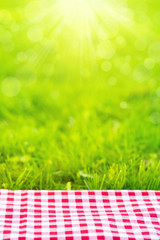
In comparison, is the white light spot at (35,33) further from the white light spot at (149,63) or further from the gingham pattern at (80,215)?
the gingham pattern at (80,215)

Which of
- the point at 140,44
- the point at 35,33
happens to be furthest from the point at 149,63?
Result: the point at 35,33

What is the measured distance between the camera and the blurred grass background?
303 centimetres

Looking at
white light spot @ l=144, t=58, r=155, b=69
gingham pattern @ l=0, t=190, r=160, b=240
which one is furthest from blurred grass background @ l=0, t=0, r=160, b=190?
gingham pattern @ l=0, t=190, r=160, b=240

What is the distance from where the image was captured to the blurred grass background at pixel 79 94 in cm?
303

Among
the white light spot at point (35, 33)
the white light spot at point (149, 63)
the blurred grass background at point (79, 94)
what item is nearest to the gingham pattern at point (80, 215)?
the blurred grass background at point (79, 94)

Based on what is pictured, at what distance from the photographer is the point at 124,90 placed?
4.91 meters

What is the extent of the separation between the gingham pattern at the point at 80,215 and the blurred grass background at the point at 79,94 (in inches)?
13.1

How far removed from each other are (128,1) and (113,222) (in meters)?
6.21

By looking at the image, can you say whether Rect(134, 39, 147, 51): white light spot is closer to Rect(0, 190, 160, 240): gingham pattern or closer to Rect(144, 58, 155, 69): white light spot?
Rect(144, 58, 155, 69): white light spot

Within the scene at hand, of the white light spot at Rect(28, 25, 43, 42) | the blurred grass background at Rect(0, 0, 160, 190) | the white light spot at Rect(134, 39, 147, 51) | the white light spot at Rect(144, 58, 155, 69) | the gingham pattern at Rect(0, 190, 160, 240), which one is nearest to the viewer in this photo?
the gingham pattern at Rect(0, 190, 160, 240)

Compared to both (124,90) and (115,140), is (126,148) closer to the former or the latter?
(115,140)

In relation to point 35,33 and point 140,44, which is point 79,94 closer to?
point 140,44

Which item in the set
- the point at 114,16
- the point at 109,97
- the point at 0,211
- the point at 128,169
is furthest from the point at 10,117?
the point at 114,16

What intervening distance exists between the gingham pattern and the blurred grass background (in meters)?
0.33
